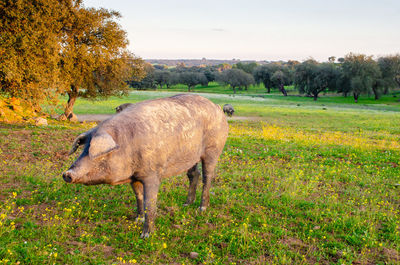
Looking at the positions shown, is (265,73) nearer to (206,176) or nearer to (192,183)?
(192,183)

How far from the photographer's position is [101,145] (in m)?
4.82

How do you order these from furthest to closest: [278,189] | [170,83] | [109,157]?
1. [170,83]
2. [278,189]
3. [109,157]

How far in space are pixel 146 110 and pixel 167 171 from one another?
1.27 meters

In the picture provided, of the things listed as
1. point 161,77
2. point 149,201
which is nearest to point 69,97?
point 149,201

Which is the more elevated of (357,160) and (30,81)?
(30,81)

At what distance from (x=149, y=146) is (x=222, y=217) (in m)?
2.39

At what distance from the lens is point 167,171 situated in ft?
19.6

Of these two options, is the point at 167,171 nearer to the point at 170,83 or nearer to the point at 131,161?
the point at 131,161

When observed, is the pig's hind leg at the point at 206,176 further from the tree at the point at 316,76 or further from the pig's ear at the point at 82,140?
the tree at the point at 316,76

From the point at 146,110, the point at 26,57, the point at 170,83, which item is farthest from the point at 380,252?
the point at 170,83

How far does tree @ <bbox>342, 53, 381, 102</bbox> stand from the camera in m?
64.0

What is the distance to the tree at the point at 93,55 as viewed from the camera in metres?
21.2

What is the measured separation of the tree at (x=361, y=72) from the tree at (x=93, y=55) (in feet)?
181

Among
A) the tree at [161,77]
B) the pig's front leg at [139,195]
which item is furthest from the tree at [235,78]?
the pig's front leg at [139,195]
